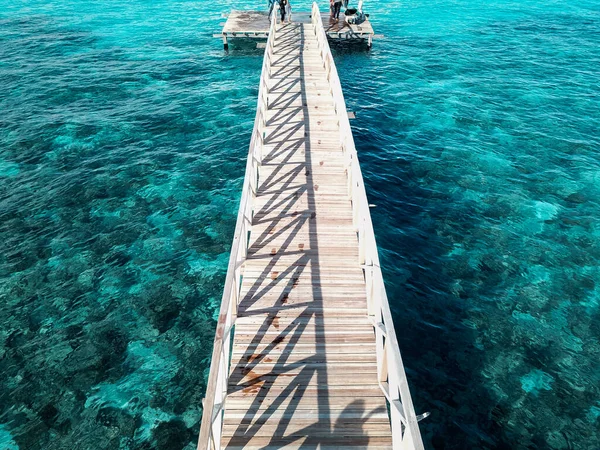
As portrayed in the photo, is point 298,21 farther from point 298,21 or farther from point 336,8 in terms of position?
point 336,8

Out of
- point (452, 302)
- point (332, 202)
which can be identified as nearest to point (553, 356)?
point (452, 302)

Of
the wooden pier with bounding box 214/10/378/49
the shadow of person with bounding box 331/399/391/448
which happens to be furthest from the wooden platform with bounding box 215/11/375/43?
the shadow of person with bounding box 331/399/391/448

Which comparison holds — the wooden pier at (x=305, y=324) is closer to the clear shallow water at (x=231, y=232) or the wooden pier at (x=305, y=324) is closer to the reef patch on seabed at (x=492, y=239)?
the reef patch on seabed at (x=492, y=239)

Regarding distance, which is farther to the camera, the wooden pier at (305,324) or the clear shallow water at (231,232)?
the clear shallow water at (231,232)

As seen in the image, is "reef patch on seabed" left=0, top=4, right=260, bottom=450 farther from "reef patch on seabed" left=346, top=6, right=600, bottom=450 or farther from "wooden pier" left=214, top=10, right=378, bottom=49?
"wooden pier" left=214, top=10, right=378, bottom=49

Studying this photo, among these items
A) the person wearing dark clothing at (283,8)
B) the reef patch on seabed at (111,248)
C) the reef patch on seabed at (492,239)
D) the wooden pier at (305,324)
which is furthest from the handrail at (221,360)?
the person wearing dark clothing at (283,8)

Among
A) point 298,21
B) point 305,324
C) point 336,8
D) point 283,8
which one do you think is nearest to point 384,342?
point 305,324

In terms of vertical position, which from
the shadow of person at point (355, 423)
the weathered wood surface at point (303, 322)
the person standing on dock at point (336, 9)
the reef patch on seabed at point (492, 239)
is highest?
the person standing on dock at point (336, 9)
